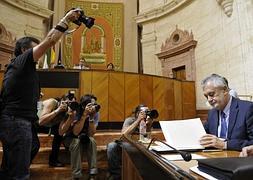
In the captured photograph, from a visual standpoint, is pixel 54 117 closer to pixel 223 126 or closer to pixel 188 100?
pixel 223 126

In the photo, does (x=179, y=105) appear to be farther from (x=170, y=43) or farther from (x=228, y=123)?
(x=228, y=123)

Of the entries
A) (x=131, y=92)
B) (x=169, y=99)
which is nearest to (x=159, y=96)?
(x=169, y=99)

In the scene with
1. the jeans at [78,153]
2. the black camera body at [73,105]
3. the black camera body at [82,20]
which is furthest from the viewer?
the jeans at [78,153]

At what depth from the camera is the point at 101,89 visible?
7402 mm

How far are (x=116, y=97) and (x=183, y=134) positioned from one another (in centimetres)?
596

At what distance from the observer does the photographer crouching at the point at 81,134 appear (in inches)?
124

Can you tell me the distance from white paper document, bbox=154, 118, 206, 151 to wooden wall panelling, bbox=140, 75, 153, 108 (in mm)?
6123

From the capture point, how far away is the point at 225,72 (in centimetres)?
758

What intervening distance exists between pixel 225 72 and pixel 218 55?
2.19 ft

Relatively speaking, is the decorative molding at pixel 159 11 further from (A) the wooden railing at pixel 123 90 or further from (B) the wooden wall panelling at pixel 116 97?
(B) the wooden wall panelling at pixel 116 97

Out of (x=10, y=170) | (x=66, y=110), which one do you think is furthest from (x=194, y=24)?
(x=10, y=170)

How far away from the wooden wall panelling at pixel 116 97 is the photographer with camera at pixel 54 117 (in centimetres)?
391

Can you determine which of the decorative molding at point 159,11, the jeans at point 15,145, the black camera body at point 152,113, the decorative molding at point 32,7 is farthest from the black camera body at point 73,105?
the decorative molding at point 159,11

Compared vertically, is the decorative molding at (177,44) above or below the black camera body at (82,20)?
above
